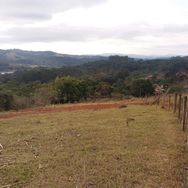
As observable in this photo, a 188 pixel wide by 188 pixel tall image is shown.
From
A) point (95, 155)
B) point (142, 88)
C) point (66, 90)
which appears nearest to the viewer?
point (95, 155)

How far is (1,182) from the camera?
7.84 m

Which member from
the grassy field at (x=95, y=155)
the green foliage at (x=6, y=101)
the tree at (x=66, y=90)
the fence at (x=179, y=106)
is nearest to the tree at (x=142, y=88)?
the tree at (x=66, y=90)

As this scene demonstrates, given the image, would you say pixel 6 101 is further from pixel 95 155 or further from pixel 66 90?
pixel 95 155

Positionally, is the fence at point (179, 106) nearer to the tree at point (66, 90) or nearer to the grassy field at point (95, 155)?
the grassy field at point (95, 155)

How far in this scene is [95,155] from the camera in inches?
391

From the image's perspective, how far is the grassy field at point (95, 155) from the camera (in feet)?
25.6

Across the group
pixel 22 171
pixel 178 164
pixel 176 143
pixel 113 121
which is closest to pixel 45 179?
pixel 22 171

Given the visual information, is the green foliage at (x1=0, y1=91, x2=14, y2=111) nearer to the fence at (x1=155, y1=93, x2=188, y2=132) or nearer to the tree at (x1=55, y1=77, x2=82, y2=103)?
the tree at (x1=55, y1=77, x2=82, y2=103)

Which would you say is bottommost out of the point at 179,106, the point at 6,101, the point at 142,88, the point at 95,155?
the point at 6,101

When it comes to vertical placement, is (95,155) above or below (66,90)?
above

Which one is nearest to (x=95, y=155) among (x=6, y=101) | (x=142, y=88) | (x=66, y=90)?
(x=6, y=101)

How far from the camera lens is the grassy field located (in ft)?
25.6

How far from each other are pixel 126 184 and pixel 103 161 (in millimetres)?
1899

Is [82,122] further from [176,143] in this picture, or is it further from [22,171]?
[22,171]
